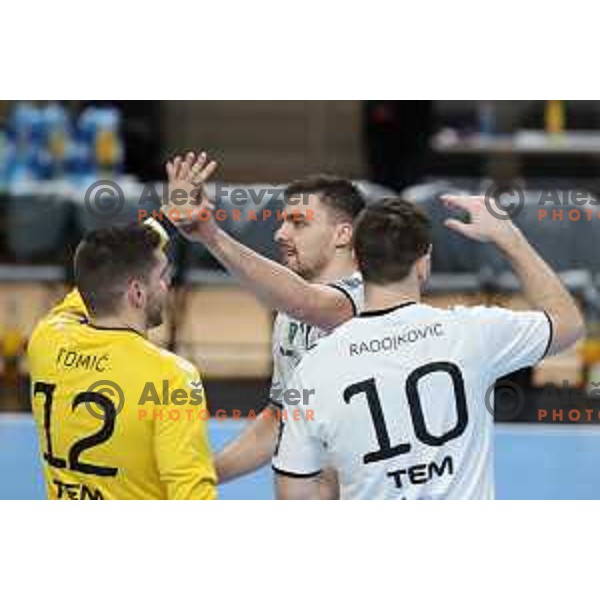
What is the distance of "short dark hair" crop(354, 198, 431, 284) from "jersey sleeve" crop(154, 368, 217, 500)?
0.64 m

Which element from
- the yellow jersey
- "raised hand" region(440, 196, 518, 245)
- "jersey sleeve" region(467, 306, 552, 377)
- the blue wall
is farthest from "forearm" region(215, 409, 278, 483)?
the blue wall

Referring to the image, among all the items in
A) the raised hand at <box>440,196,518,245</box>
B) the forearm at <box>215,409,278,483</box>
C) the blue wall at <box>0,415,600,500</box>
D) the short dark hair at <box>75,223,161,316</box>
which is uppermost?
the raised hand at <box>440,196,518,245</box>

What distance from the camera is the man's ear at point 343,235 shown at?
4781mm

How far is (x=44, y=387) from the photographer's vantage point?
4191 mm

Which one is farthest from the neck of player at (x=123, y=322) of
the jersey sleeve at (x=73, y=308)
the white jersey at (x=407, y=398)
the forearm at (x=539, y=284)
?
the forearm at (x=539, y=284)

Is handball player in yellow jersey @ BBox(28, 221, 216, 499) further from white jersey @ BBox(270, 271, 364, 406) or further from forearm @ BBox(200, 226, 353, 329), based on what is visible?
white jersey @ BBox(270, 271, 364, 406)

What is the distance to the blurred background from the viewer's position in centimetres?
855

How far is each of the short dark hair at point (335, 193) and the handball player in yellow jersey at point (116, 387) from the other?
0.71 meters

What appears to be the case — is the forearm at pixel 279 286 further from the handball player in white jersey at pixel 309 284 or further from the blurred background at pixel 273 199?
the blurred background at pixel 273 199

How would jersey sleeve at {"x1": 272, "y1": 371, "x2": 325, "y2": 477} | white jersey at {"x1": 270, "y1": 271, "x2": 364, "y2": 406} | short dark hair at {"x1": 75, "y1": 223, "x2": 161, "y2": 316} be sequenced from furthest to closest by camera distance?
white jersey at {"x1": 270, "y1": 271, "x2": 364, "y2": 406}, short dark hair at {"x1": 75, "y1": 223, "x2": 161, "y2": 316}, jersey sleeve at {"x1": 272, "y1": 371, "x2": 325, "y2": 477}
